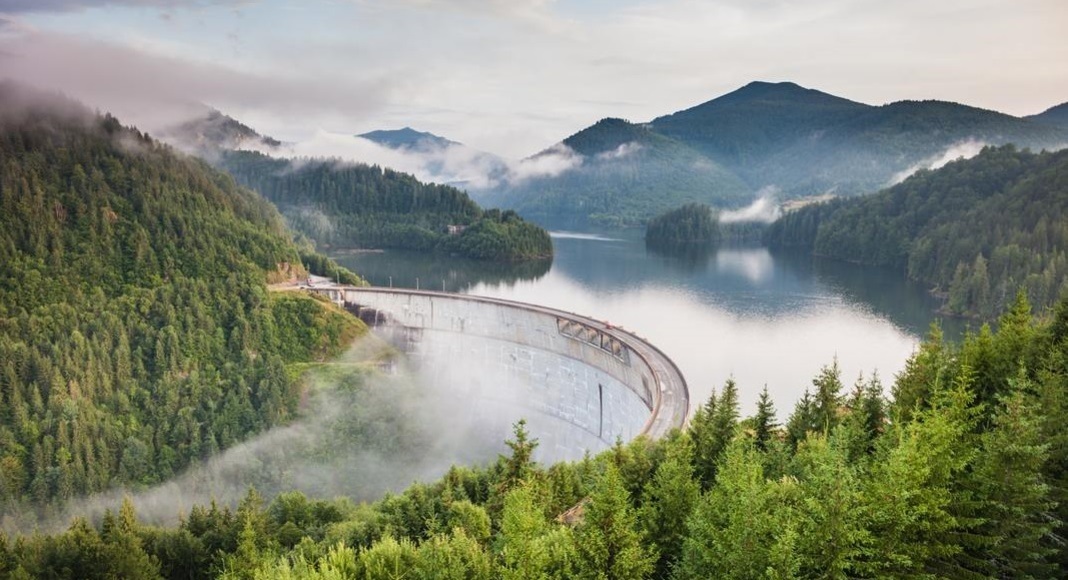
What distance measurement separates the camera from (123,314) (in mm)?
59812

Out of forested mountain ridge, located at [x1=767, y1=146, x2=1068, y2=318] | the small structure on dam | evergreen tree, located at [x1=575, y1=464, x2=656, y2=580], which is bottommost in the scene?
the small structure on dam

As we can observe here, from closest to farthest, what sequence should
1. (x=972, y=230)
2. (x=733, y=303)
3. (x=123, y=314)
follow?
(x=123, y=314)
(x=733, y=303)
(x=972, y=230)

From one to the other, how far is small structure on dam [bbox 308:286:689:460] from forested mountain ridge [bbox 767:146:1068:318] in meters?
A: 37.0

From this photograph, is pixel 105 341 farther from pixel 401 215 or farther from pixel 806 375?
pixel 401 215

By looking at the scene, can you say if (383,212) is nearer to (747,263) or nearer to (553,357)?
(747,263)

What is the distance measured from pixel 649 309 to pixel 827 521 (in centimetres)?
7071

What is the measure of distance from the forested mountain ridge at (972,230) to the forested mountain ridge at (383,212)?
2268 inches

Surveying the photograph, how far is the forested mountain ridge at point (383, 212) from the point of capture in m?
140

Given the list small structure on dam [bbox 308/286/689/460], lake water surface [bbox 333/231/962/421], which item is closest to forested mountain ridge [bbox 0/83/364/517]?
small structure on dam [bbox 308/286/689/460]

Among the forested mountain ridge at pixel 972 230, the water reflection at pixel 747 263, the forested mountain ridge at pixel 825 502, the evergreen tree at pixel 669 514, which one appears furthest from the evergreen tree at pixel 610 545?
the water reflection at pixel 747 263

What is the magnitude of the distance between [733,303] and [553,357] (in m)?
35.6

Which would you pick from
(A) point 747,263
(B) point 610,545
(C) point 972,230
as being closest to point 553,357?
(B) point 610,545

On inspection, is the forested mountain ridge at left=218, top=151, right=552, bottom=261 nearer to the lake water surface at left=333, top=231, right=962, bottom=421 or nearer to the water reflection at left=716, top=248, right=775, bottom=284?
the lake water surface at left=333, top=231, right=962, bottom=421

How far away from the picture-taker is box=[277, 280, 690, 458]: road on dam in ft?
145
